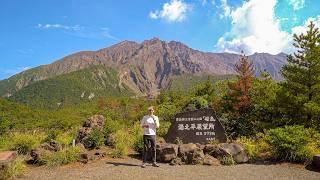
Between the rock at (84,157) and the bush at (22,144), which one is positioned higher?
the bush at (22,144)

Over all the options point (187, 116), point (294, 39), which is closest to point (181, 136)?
point (187, 116)

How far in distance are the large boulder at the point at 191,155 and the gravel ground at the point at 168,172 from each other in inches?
21.0

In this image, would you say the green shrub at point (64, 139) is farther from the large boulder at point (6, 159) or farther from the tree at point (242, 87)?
the tree at point (242, 87)

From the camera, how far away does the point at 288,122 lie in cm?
1928

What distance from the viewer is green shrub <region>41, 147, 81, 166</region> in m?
14.6

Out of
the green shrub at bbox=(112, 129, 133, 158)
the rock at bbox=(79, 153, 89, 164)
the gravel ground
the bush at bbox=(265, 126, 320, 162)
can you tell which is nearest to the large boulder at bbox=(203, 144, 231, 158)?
the gravel ground

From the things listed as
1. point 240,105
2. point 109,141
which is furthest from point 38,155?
point 240,105

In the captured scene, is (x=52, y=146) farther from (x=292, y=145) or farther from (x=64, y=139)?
(x=292, y=145)

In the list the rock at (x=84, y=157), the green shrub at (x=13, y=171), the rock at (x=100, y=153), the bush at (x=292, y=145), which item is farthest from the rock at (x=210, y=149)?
the green shrub at (x=13, y=171)

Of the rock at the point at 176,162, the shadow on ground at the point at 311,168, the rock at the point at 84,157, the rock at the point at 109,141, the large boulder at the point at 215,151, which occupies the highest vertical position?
the rock at the point at 109,141

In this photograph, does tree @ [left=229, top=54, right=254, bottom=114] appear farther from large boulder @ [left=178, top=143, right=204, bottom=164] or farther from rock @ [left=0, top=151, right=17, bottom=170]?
rock @ [left=0, top=151, right=17, bottom=170]

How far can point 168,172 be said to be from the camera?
42.9 ft

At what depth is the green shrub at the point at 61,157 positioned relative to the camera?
14.6 meters

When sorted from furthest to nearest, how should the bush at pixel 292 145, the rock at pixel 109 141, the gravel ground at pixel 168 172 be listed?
the rock at pixel 109 141
the bush at pixel 292 145
the gravel ground at pixel 168 172
